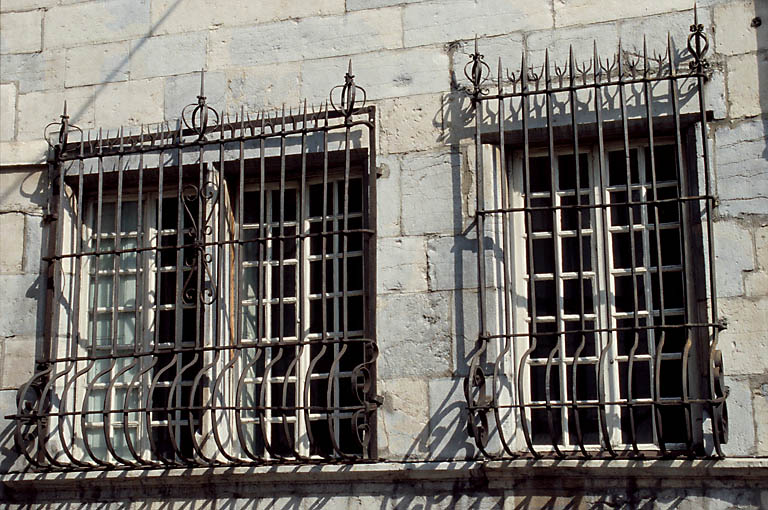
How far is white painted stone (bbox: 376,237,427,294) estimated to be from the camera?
6.59 meters

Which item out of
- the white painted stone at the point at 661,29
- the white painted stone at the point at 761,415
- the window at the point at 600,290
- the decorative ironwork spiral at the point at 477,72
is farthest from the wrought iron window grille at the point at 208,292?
the white painted stone at the point at 761,415

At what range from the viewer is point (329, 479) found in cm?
640

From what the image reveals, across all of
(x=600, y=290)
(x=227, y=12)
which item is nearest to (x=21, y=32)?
(x=227, y=12)

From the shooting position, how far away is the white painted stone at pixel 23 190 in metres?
7.30

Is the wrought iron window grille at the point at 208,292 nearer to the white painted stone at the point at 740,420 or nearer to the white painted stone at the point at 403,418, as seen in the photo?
the white painted stone at the point at 403,418

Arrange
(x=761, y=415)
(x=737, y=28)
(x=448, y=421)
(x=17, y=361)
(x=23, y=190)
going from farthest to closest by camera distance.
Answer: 1. (x=23, y=190)
2. (x=17, y=361)
3. (x=737, y=28)
4. (x=448, y=421)
5. (x=761, y=415)

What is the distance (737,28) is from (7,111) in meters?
4.02

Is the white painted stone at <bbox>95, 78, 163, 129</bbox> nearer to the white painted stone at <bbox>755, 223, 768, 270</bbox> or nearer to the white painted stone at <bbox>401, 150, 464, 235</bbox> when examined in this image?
the white painted stone at <bbox>401, 150, 464, 235</bbox>

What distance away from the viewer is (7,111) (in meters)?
7.52

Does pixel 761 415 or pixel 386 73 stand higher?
pixel 386 73

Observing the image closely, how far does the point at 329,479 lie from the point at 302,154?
1661 mm

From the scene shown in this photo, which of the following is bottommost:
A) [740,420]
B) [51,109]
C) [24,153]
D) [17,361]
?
[740,420]

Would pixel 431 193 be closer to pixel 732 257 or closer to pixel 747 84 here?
pixel 732 257

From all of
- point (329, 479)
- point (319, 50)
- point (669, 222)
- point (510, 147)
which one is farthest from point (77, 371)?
point (669, 222)
